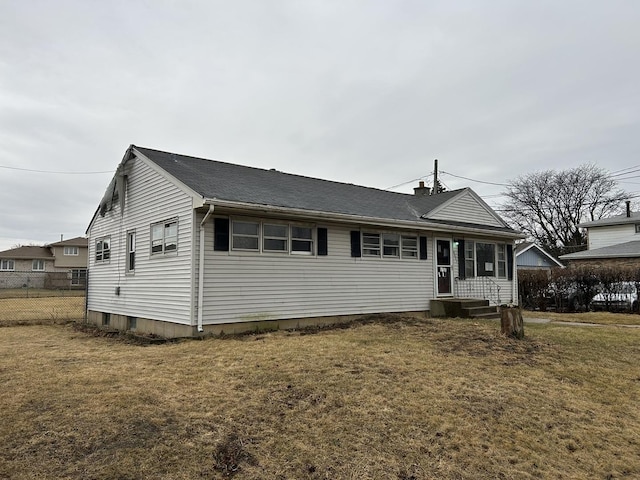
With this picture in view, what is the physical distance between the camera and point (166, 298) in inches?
385

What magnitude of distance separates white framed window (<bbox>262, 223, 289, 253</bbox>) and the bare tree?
38516mm

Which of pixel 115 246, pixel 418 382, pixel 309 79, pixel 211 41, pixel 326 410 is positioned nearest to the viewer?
pixel 326 410

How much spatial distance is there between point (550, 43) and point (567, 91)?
4.54 meters

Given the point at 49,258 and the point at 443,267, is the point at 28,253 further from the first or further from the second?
the point at 443,267

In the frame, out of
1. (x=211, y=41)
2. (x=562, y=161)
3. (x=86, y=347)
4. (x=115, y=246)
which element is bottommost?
(x=86, y=347)

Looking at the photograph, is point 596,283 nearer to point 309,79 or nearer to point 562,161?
point 309,79

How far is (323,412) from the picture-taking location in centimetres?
464

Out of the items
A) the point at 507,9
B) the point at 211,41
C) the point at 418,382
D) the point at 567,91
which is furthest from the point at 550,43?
the point at 418,382

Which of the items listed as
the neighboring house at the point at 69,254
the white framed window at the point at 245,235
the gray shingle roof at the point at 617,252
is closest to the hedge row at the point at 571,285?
the gray shingle roof at the point at 617,252

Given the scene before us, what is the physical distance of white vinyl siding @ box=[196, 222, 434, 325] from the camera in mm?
9250

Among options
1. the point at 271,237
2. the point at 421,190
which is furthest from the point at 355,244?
the point at 421,190

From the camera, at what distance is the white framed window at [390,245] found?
488 inches

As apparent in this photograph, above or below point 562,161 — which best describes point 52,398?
below

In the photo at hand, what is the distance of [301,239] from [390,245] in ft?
10.3
